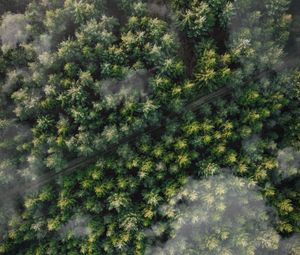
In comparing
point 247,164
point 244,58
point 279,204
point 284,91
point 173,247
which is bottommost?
point 173,247

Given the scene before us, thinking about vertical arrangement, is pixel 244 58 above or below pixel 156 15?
below

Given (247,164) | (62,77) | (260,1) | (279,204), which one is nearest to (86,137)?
(62,77)

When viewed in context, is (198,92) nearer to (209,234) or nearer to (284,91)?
(284,91)

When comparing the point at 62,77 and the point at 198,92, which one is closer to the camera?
the point at 62,77

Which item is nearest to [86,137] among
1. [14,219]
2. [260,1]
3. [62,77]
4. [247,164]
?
[62,77]

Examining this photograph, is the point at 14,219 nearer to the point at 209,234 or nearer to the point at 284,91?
the point at 209,234

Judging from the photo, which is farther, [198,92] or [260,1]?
[198,92]
